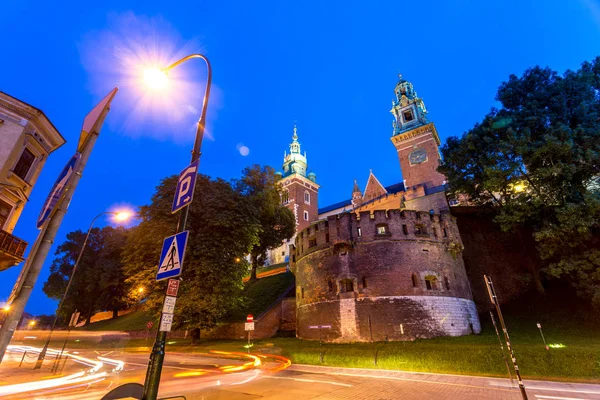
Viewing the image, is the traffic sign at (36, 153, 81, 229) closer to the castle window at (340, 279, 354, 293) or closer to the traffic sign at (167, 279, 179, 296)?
the traffic sign at (167, 279, 179, 296)

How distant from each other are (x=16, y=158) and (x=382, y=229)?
2689 cm

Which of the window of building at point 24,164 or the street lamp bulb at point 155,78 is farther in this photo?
the window of building at point 24,164

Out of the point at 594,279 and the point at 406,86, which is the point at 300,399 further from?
the point at 406,86

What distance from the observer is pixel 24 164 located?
17953 mm

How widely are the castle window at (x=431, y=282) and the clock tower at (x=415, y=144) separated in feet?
81.7

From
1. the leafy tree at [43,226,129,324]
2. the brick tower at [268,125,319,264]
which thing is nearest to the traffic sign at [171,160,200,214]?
the leafy tree at [43,226,129,324]

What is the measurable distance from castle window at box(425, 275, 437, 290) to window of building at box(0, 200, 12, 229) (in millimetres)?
29325

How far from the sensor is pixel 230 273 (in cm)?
2444

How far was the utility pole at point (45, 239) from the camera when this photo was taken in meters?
3.89

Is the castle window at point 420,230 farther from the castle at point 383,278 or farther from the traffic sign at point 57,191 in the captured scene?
the traffic sign at point 57,191

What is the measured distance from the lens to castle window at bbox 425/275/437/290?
23.7 metres

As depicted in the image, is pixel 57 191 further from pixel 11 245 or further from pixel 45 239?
pixel 11 245

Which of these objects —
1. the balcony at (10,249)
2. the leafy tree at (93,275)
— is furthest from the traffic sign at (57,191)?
the leafy tree at (93,275)

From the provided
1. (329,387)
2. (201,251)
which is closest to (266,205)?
(201,251)
